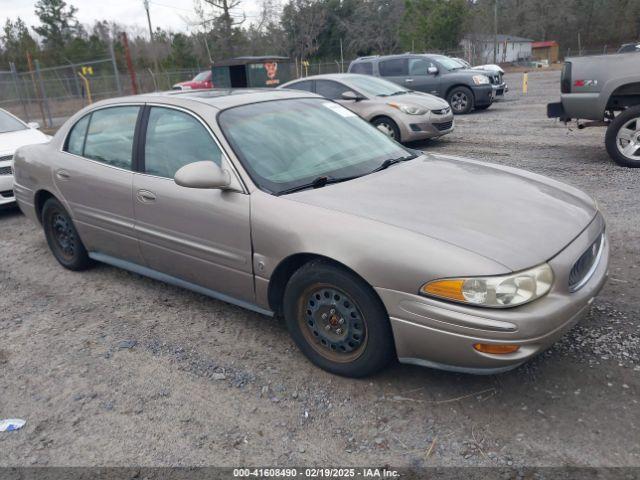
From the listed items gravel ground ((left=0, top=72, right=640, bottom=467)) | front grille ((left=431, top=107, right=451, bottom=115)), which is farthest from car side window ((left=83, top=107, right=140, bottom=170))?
front grille ((left=431, top=107, right=451, bottom=115))

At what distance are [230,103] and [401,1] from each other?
56.0 m

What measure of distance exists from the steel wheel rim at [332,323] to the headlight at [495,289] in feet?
1.73

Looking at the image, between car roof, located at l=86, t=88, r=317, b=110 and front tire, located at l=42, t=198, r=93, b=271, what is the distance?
1124 mm

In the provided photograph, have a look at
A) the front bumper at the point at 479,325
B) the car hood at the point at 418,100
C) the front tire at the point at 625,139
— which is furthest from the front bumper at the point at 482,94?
the front bumper at the point at 479,325

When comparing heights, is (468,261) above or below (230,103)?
below

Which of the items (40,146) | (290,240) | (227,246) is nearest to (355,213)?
(290,240)

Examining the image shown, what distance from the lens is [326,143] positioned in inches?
147

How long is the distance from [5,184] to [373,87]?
669 cm

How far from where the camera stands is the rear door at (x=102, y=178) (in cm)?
404

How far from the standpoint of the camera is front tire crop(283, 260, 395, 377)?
110 inches

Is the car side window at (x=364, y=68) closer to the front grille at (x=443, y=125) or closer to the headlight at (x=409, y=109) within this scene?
the front grille at (x=443, y=125)

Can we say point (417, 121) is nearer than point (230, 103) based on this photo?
No

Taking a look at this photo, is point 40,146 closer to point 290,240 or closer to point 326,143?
point 326,143

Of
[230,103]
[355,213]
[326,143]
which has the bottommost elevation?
[355,213]
